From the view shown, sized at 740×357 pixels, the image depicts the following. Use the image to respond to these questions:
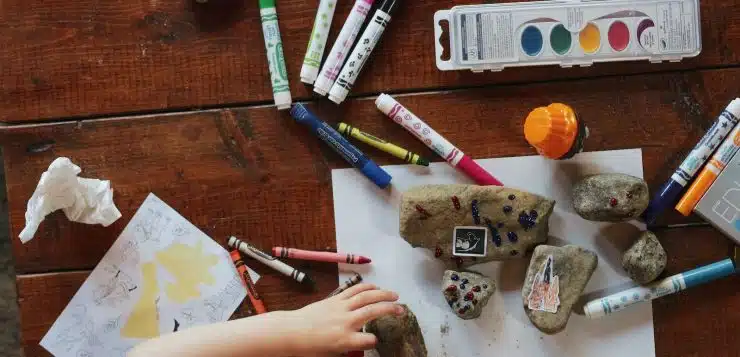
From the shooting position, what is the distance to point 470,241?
2.69 feet

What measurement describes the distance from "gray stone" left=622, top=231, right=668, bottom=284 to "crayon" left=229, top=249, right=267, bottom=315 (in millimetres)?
443

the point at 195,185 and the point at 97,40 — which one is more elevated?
the point at 97,40

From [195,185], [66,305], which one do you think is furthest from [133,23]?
[66,305]

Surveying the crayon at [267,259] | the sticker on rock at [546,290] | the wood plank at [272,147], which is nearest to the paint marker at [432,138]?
the wood plank at [272,147]

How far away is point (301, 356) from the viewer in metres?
0.76

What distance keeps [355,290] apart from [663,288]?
37 centimetres

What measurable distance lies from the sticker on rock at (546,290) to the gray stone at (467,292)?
0.05m

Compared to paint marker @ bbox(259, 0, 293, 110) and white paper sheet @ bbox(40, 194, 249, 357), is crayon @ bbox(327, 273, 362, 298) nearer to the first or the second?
white paper sheet @ bbox(40, 194, 249, 357)

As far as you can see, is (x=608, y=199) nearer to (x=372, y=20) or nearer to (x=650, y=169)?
(x=650, y=169)

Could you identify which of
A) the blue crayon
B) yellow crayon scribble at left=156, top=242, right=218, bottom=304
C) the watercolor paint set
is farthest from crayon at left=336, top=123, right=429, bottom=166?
yellow crayon scribble at left=156, top=242, right=218, bottom=304

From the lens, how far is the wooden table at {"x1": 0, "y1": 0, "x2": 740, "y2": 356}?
844mm

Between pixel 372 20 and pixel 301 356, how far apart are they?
0.40m

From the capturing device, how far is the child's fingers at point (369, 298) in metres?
0.78

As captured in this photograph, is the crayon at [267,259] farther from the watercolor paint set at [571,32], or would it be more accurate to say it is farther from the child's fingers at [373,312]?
the watercolor paint set at [571,32]
